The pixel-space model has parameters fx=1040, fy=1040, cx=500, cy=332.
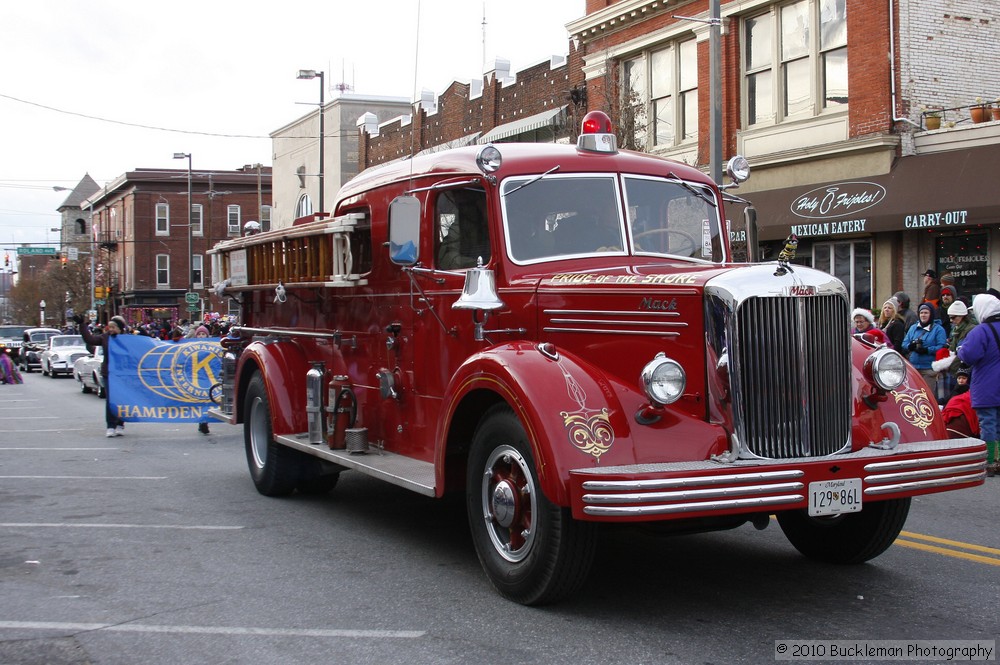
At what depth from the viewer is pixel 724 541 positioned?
7160mm

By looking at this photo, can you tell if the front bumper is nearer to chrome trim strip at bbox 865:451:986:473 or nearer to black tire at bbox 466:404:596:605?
chrome trim strip at bbox 865:451:986:473

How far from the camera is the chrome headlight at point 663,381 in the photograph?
5164 millimetres

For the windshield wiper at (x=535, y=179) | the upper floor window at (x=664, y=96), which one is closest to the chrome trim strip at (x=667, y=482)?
the windshield wiper at (x=535, y=179)

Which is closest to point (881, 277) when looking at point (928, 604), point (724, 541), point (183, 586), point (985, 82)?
point (985, 82)

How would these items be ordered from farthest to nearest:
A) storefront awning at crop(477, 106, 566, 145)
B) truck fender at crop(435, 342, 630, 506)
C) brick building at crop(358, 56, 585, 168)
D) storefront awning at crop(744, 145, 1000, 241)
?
brick building at crop(358, 56, 585, 168), storefront awning at crop(477, 106, 566, 145), storefront awning at crop(744, 145, 1000, 241), truck fender at crop(435, 342, 630, 506)

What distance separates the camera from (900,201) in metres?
17.7

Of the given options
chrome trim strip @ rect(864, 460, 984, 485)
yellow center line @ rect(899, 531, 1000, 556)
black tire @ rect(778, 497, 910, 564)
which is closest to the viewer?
chrome trim strip @ rect(864, 460, 984, 485)

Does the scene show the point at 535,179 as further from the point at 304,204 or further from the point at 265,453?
the point at 304,204

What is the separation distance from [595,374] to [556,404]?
36 centimetres

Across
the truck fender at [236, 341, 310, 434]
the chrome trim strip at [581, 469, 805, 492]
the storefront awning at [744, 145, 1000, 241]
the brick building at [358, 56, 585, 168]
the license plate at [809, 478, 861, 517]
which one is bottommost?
the license plate at [809, 478, 861, 517]

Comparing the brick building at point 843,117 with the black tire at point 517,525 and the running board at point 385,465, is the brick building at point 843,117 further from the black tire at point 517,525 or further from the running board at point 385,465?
the black tire at point 517,525

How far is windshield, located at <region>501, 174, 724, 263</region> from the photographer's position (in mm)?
6492

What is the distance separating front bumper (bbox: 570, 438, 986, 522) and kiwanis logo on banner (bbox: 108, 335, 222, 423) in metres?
10.7

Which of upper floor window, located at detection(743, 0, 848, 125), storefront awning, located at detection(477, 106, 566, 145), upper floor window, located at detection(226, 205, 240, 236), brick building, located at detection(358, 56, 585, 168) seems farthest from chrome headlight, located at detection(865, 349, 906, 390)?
upper floor window, located at detection(226, 205, 240, 236)
